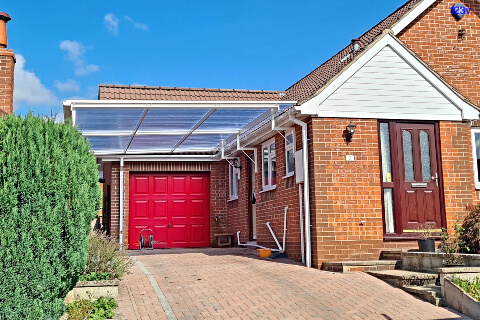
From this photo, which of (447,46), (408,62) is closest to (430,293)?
(408,62)

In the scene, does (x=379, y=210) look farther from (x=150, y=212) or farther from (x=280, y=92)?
(x=150, y=212)

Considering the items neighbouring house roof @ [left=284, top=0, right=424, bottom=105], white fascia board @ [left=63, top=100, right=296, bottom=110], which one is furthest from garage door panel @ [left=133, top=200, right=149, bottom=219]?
white fascia board @ [left=63, top=100, right=296, bottom=110]

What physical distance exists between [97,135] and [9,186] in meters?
7.36

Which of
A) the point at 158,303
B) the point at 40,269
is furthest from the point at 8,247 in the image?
the point at 158,303

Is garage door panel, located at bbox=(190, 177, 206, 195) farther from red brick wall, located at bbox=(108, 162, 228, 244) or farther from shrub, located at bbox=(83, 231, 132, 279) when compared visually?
shrub, located at bbox=(83, 231, 132, 279)

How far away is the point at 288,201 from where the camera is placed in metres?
13.2

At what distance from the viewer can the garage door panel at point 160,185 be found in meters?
18.7

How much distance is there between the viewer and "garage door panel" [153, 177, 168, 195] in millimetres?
18688

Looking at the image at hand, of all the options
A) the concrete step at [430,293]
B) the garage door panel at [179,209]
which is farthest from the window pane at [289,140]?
the garage door panel at [179,209]

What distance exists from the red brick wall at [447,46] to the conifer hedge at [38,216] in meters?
9.43

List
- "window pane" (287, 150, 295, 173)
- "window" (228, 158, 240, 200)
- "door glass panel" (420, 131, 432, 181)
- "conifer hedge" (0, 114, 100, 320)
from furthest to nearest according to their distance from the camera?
"window" (228, 158, 240, 200) < "window pane" (287, 150, 295, 173) < "door glass panel" (420, 131, 432, 181) < "conifer hedge" (0, 114, 100, 320)

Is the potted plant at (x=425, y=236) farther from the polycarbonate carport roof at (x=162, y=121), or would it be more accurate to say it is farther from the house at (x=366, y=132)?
the polycarbonate carport roof at (x=162, y=121)

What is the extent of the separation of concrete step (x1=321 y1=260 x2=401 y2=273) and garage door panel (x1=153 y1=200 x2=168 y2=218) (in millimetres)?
8629

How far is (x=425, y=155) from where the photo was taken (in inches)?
490
